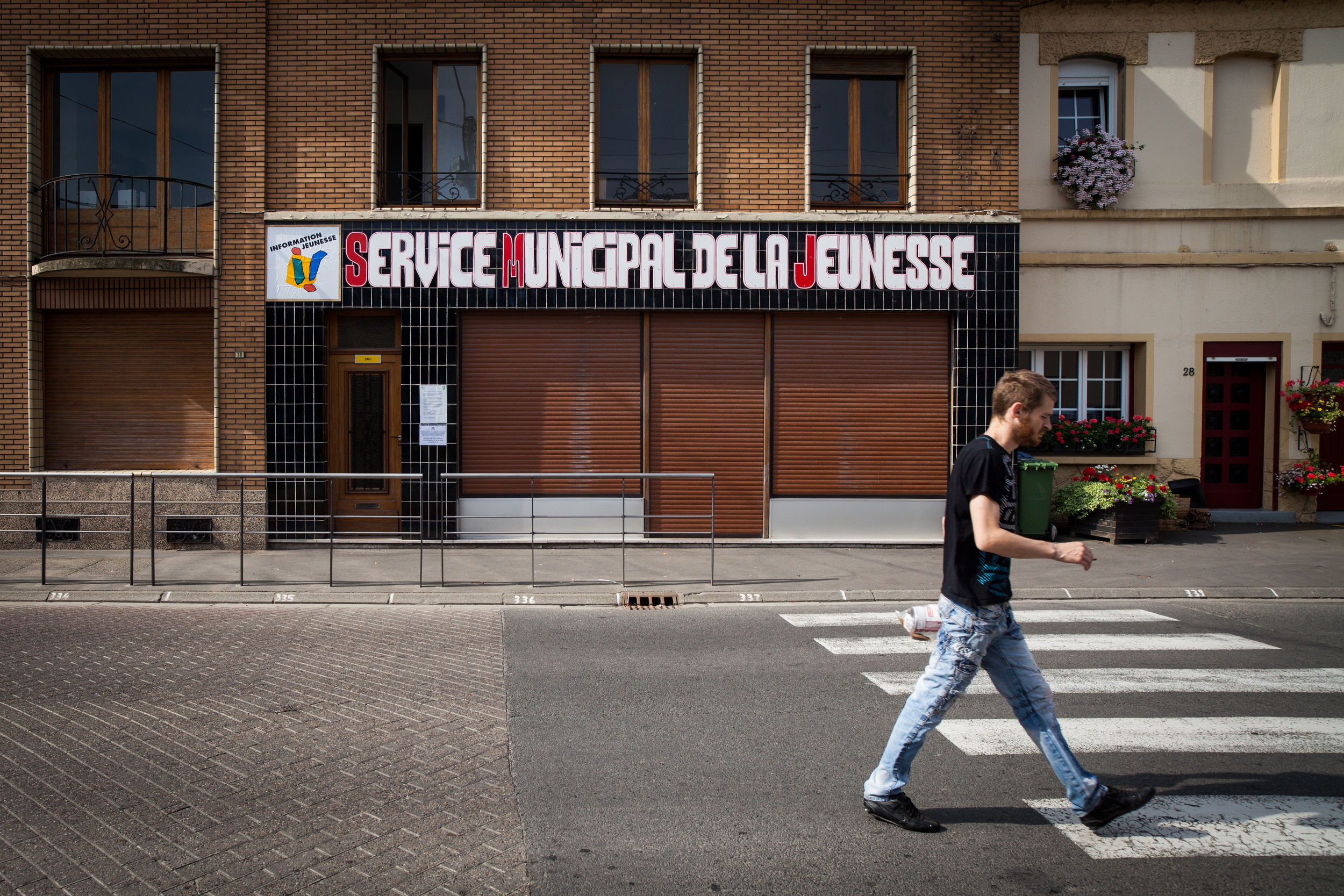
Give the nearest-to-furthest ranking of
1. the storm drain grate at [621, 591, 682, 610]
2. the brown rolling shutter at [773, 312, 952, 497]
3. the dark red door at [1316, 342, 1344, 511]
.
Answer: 1. the storm drain grate at [621, 591, 682, 610]
2. the brown rolling shutter at [773, 312, 952, 497]
3. the dark red door at [1316, 342, 1344, 511]

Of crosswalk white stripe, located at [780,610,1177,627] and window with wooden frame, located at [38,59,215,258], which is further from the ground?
window with wooden frame, located at [38,59,215,258]

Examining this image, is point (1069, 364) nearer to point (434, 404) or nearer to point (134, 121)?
point (434, 404)

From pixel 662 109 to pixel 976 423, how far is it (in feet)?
21.2

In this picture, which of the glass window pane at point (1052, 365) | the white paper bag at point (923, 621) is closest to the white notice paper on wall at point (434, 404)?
the glass window pane at point (1052, 365)

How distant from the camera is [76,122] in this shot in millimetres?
12859

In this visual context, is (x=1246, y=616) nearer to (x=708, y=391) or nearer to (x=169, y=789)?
(x=708, y=391)

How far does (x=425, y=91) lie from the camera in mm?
12812

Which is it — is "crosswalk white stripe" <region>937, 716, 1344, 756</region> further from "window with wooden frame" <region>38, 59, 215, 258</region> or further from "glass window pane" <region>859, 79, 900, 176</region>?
Result: "window with wooden frame" <region>38, 59, 215, 258</region>

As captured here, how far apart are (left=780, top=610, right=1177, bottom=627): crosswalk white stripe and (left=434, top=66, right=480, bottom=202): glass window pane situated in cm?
803

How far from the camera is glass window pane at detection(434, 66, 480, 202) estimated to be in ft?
42.0

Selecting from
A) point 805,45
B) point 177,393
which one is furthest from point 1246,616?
point 177,393

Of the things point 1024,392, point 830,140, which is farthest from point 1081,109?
point 1024,392

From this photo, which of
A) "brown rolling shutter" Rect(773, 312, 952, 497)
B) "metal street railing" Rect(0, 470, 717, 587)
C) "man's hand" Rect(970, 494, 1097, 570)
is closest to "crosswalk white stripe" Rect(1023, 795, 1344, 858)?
"man's hand" Rect(970, 494, 1097, 570)

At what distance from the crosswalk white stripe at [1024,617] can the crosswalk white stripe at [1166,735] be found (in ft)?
9.05
